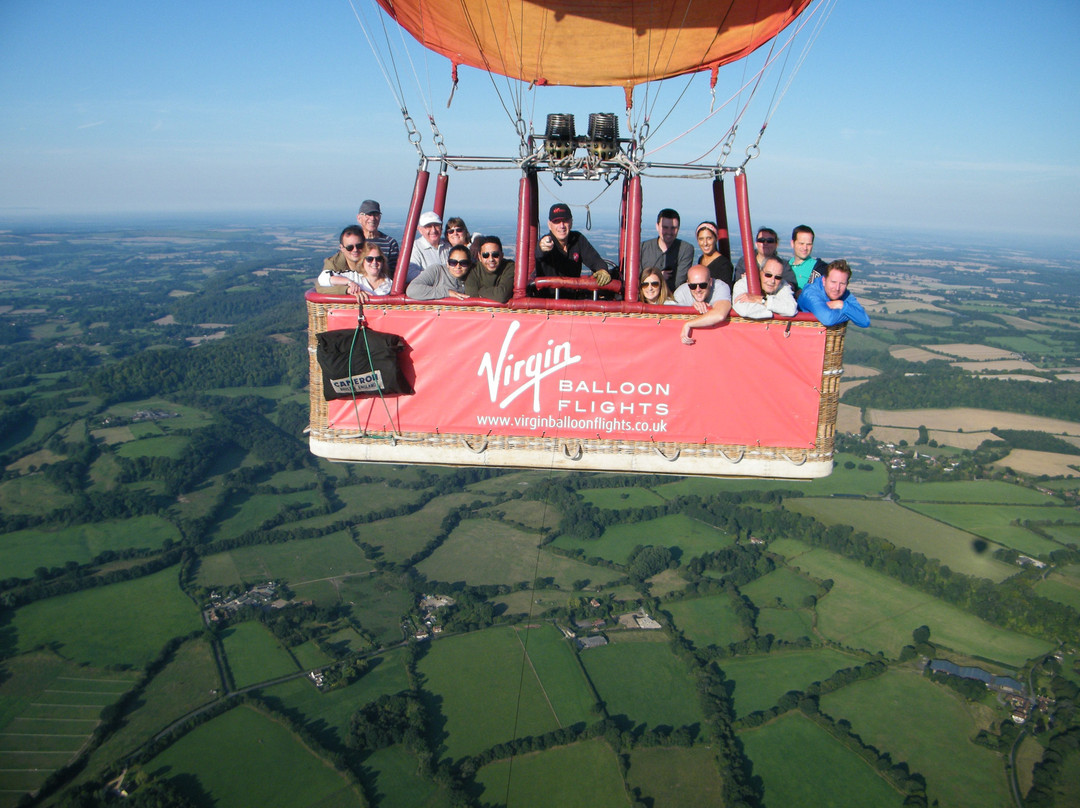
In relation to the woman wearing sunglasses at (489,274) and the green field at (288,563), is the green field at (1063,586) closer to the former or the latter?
the green field at (288,563)

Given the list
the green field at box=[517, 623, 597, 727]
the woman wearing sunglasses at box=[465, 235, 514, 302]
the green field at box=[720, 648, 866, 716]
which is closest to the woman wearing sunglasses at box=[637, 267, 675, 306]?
the woman wearing sunglasses at box=[465, 235, 514, 302]

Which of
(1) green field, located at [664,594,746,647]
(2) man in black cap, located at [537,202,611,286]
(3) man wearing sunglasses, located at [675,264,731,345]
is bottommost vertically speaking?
(1) green field, located at [664,594,746,647]

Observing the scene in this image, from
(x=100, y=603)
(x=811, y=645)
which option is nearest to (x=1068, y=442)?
(x=811, y=645)

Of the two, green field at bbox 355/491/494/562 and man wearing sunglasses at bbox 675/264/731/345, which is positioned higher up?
man wearing sunglasses at bbox 675/264/731/345

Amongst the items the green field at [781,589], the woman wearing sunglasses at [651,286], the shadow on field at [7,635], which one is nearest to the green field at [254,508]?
the shadow on field at [7,635]

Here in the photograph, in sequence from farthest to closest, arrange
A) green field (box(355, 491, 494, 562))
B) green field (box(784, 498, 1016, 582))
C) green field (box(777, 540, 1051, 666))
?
1. green field (box(355, 491, 494, 562))
2. green field (box(784, 498, 1016, 582))
3. green field (box(777, 540, 1051, 666))

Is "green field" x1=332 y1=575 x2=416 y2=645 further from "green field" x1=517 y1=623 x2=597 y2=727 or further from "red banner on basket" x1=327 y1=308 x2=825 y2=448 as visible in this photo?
"red banner on basket" x1=327 y1=308 x2=825 y2=448

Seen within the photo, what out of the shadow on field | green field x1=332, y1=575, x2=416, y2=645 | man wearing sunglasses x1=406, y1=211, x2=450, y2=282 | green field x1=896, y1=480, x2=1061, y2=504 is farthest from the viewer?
green field x1=896, y1=480, x2=1061, y2=504

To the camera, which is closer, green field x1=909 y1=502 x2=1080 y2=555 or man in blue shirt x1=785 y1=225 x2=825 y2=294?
man in blue shirt x1=785 y1=225 x2=825 y2=294
